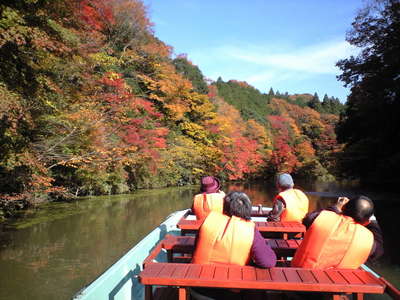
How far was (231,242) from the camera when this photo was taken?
2.27m

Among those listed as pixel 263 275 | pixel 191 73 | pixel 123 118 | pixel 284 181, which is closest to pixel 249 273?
pixel 263 275

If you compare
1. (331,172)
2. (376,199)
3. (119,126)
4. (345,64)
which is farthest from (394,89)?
(331,172)

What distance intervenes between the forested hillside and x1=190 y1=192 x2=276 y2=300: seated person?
14.3 ft

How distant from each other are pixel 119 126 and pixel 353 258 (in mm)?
14686

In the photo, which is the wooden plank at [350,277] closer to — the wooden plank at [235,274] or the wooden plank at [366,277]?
the wooden plank at [366,277]

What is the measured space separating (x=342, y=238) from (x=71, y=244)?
6.77 meters

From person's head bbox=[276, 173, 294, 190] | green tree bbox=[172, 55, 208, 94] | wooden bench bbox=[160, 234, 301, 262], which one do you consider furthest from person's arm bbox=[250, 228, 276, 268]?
green tree bbox=[172, 55, 208, 94]

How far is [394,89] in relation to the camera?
15141 millimetres

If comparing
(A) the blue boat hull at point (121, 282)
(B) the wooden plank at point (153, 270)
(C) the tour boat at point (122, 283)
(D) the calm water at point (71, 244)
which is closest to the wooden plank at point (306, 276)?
(C) the tour boat at point (122, 283)

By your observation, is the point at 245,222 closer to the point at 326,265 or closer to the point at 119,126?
the point at 326,265

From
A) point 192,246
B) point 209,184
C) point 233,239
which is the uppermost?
point 209,184

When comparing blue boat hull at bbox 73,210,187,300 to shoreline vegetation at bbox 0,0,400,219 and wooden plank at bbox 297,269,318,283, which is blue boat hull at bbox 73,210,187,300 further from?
shoreline vegetation at bbox 0,0,400,219

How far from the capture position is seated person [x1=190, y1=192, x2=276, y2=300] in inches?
89.1

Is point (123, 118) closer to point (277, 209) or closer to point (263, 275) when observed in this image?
point (277, 209)
